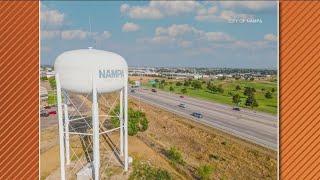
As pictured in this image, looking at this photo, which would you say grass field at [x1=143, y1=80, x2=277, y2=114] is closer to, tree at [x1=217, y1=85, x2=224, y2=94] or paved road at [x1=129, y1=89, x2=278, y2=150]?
tree at [x1=217, y1=85, x2=224, y2=94]

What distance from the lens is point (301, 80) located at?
1107 cm

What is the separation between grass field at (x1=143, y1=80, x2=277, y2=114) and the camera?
950 inches

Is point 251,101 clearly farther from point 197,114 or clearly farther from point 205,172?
point 205,172

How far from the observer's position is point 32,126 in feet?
38.2

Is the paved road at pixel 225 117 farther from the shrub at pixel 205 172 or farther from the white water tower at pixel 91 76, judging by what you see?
the white water tower at pixel 91 76

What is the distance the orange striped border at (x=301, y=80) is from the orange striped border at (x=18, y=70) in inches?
312

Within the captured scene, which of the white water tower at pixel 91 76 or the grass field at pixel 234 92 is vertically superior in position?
the white water tower at pixel 91 76

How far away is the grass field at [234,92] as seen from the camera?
950 inches

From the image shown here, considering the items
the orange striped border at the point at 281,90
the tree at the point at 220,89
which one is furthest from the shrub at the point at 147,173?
the tree at the point at 220,89

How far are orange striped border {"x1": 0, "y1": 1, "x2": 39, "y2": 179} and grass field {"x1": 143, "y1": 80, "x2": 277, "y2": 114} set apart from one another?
43.8 feet

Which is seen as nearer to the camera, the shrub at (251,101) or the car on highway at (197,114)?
the car on highway at (197,114)

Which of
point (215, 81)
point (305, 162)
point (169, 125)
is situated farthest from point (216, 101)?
point (305, 162)

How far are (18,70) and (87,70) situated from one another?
2.22 metres

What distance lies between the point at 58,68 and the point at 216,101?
2104 cm
